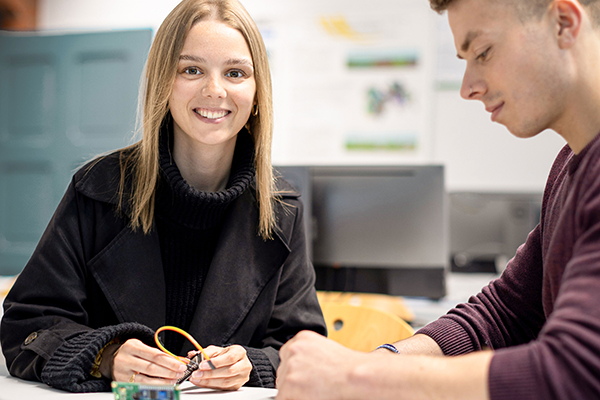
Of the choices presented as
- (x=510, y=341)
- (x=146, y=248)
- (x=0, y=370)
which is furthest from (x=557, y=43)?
(x=0, y=370)

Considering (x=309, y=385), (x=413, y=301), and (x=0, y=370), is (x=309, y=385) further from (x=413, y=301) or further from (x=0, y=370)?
(x=413, y=301)

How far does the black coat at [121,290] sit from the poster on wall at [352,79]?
2.66 meters

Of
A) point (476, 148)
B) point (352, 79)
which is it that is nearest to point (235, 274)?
point (352, 79)

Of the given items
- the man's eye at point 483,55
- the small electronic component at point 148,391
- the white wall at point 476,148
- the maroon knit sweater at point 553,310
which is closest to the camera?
the maroon knit sweater at point 553,310

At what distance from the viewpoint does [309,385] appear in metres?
0.66

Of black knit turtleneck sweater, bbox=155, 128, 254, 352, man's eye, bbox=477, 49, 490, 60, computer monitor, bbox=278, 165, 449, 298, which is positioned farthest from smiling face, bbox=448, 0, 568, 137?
computer monitor, bbox=278, 165, 449, 298

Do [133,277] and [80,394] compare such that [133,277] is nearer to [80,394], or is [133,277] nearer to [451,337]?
[80,394]

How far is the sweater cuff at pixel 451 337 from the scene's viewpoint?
990 millimetres

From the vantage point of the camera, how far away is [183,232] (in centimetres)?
124

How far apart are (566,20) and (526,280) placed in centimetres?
54

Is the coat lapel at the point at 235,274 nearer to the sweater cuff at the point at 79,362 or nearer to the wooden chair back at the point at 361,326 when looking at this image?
the sweater cuff at the point at 79,362

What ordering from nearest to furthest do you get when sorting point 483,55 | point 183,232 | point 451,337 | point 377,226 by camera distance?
point 483,55, point 451,337, point 183,232, point 377,226

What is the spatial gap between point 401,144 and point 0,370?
3232 millimetres

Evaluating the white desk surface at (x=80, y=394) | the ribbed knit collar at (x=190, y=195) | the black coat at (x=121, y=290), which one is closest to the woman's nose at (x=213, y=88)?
the ribbed knit collar at (x=190, y=195)
